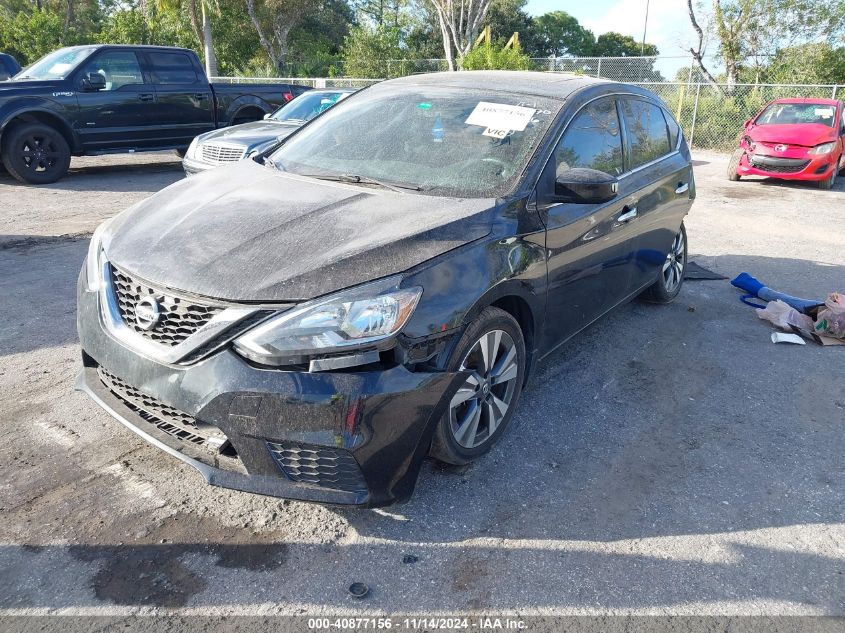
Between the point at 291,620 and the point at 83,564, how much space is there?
0.84m

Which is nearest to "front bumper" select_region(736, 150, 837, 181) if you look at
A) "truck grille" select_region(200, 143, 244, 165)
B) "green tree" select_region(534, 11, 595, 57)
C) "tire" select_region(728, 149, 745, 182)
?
"tire" select_region(728, 149, 745, 182)

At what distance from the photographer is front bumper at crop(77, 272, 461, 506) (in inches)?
95.7

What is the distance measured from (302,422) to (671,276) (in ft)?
13.9

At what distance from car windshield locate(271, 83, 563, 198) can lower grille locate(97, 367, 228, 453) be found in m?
1.54

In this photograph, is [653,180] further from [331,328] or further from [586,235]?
[331,328]

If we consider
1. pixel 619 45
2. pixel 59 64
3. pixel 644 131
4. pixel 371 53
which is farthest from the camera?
pixel 619 45

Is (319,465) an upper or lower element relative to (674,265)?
upper

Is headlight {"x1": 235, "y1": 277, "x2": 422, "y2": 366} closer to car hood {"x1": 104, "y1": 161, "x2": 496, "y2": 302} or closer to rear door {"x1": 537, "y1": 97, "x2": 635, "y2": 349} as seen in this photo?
car hood {"x1": 104, "y1": 161, "x2": 496, "y2": 302}

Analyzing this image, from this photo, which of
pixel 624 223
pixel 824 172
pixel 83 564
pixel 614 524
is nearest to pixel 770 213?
pixel 824 172

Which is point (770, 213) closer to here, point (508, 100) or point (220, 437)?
point (508, 100)

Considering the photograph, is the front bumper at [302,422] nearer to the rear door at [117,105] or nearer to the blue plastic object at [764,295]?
the blue plastic object at [764,295]

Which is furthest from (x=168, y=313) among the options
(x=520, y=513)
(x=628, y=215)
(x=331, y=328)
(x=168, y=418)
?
(x=628, y=215)

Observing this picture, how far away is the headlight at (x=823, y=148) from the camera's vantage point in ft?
40.3

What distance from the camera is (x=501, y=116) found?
147 inches
